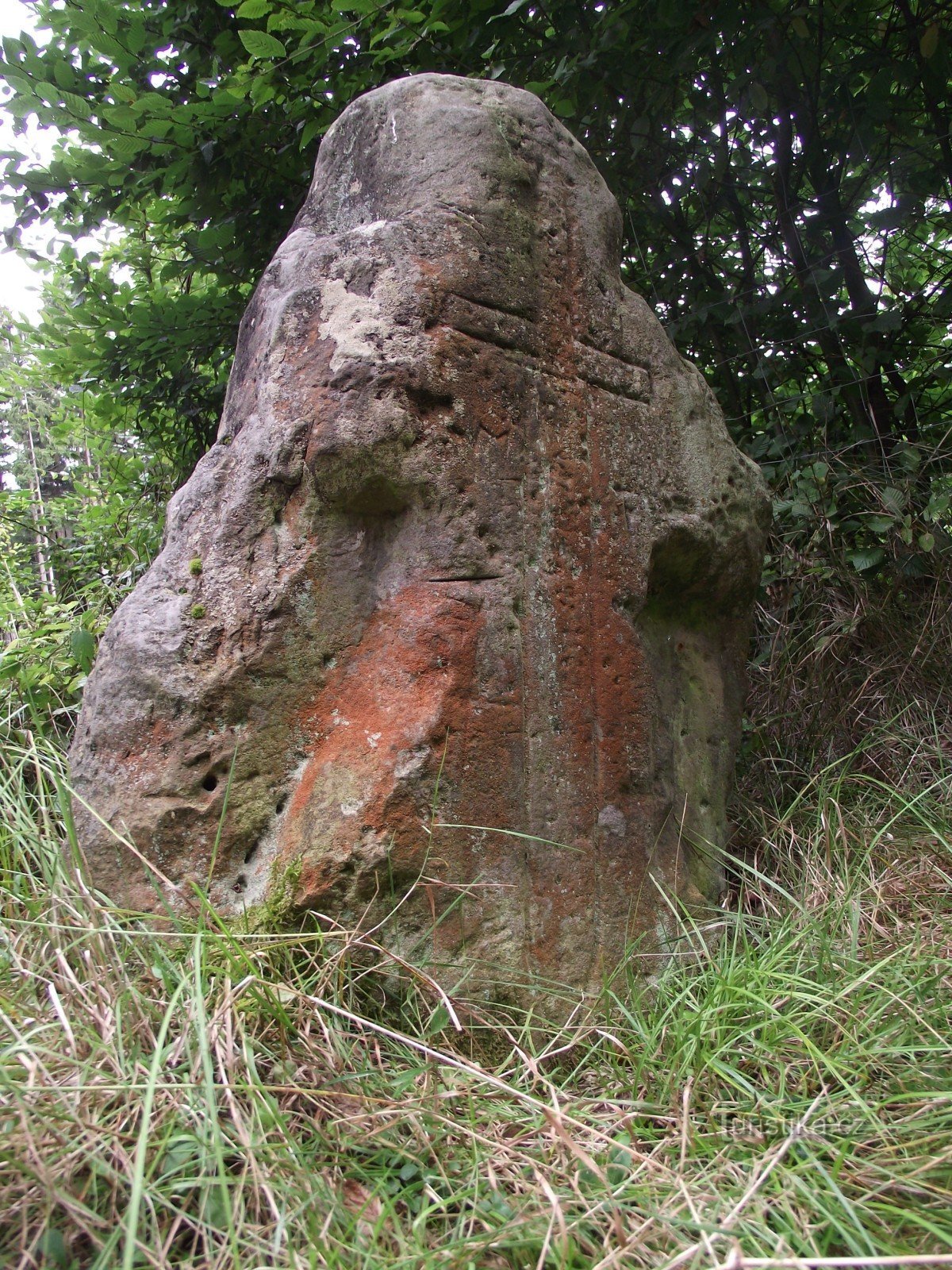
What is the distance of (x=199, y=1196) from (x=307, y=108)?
2.92 m

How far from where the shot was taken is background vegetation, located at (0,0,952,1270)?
1.22m

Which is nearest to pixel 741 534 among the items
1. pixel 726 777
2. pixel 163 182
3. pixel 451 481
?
pixel 726 777

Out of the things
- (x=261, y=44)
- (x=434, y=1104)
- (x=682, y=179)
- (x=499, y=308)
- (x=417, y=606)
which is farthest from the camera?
(x=682, y=179)

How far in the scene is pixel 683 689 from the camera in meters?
2.33

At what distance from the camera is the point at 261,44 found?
2521 mm

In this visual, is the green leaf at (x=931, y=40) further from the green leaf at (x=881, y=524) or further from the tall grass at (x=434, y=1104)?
the tall grass at (x=434, y=1104)

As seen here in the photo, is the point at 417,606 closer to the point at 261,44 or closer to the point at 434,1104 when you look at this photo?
the point at 434,1104

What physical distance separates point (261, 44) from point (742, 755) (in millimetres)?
2250

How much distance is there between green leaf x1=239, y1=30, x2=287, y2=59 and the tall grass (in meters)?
1.87

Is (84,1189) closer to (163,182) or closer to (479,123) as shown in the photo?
(479,123)

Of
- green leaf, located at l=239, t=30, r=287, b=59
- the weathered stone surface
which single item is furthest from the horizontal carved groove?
green leaf, located at l=239, t=30, r=287, b=59

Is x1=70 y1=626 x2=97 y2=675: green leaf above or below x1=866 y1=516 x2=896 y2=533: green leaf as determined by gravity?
below

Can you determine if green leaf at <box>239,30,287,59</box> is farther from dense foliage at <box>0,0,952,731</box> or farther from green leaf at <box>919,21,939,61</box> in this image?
green leaf at <box>919,21,939,61</box>

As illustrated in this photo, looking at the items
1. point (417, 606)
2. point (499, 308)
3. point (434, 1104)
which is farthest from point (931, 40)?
point (434, 1104)
